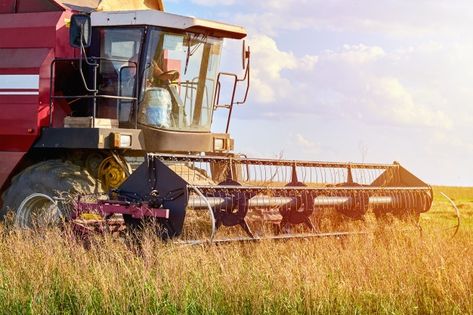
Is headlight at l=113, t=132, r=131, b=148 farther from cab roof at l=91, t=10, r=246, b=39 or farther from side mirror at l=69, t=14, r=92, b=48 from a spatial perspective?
cab roof at l=91, t=10, r=246, b=39

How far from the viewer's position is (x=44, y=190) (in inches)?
371

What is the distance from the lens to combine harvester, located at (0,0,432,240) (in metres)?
9.14

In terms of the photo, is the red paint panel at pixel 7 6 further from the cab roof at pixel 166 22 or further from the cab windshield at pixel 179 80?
the cab windshield at pixel 179 80

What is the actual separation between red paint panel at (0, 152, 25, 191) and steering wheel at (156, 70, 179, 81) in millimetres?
1900

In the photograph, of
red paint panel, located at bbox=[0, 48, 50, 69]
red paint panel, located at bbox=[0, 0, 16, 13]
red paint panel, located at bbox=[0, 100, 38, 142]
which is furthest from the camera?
red paint panel, located at bbox=[0, 0, 16, 13]

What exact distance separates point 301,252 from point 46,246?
2252 millimetres

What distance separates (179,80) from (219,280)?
4388 mm

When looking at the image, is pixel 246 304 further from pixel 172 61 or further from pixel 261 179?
pixel 172 61

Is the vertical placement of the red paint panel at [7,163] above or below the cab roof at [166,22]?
below

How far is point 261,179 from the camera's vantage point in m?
8.88

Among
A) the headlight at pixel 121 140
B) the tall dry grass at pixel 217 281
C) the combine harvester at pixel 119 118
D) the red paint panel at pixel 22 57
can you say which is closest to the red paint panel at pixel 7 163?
the combine harvester at pixel 119 118

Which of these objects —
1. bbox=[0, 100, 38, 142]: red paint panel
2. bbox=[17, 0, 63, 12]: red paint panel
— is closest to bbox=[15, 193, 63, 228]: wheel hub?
bbox=[0, 100, 38, 142]: red paint panel

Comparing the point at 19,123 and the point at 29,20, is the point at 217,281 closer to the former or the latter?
the point at 19,123

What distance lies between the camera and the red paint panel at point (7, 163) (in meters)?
10.0
